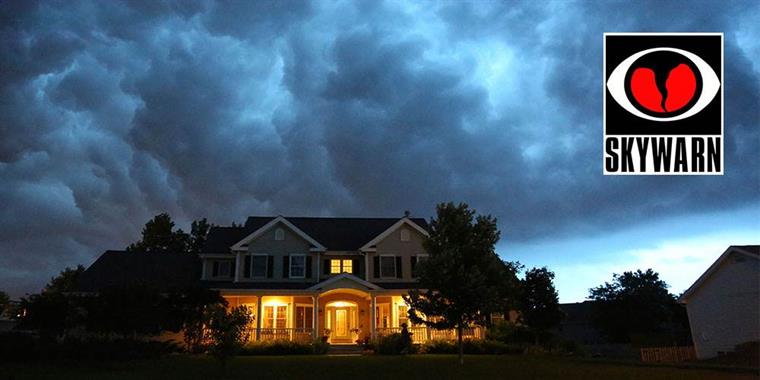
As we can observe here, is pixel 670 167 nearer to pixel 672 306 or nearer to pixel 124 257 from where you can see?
pixel 124 257

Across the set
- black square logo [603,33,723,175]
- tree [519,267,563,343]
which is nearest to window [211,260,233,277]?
tree [519,267,563,343]

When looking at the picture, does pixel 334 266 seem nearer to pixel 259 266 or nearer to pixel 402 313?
pixel 259 266

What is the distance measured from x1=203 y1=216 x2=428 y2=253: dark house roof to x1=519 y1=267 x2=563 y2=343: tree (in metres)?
6.84

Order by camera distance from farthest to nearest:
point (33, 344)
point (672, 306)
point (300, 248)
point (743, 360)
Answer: point (672, 306) < point (300, 248) < point (743, 360) < point (33, 344)

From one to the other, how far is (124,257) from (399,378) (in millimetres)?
26252

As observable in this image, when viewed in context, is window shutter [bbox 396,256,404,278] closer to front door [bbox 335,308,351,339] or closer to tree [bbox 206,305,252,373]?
front door [bbox 335,308,351,339]

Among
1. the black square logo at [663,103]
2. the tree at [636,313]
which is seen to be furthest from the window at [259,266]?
the tree at [636,313]

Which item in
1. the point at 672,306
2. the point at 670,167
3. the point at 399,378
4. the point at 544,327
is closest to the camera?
the point at 670,167

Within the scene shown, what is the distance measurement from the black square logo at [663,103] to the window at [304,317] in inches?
962

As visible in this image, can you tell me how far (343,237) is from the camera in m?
37.1

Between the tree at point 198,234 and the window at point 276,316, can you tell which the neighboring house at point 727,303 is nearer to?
the window at point 276,316

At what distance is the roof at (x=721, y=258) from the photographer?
2538cm

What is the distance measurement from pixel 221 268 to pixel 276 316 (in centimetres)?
457

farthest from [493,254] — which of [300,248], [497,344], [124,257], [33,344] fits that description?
[124,257]
